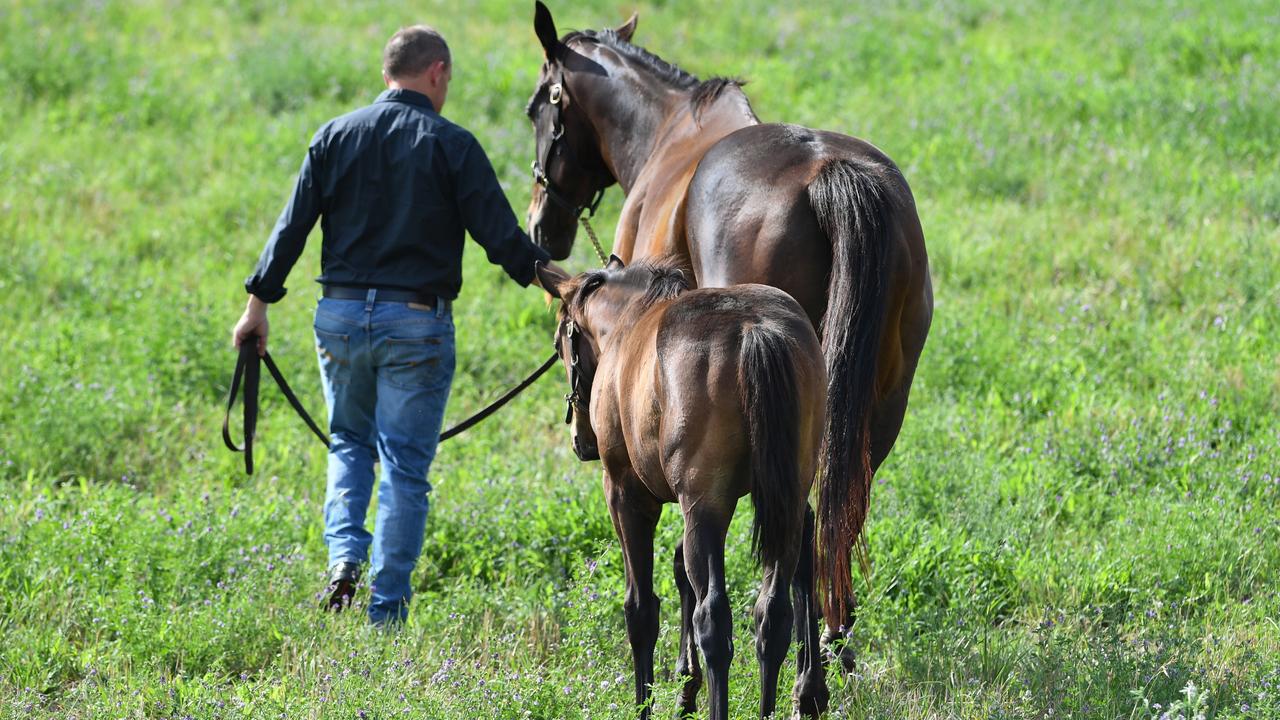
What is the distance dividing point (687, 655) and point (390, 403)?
1680 millimetres

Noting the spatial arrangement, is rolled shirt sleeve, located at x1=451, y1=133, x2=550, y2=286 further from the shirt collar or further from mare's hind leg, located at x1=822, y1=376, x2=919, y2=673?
mare's hind leg, located at x1=822, y1=376, x2=919, y2=673

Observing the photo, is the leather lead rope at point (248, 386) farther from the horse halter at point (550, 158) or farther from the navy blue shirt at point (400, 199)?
the horse halter at point (550, 158)

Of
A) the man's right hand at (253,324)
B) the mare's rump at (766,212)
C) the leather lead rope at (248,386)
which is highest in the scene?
the mare's rump at (766,212)

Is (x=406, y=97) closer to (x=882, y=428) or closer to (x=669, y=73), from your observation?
(x=669, y=73)

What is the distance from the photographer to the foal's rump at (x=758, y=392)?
330 centimetres

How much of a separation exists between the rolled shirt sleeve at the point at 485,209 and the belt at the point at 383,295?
0.32 meters

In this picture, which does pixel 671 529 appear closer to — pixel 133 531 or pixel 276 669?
pixel 276 669

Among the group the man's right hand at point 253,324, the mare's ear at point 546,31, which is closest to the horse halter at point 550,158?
the mare's ear at point 546,31

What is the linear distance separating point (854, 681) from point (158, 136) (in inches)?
347

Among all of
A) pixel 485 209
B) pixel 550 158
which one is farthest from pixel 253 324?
pixel 550 158

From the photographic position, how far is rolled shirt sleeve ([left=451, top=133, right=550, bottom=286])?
16.8 feet

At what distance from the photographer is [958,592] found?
5090 mm

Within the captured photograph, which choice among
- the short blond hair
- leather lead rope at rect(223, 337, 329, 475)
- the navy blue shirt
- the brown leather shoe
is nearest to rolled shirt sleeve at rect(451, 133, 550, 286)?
the navy blue shirt

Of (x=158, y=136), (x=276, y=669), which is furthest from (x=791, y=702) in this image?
(x=158, y=136)
